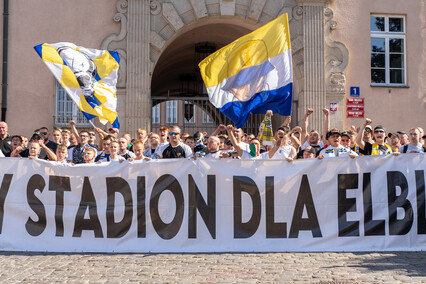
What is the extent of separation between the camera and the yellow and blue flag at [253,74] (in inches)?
378

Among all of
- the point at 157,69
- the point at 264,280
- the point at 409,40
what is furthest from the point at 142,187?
the point at 157,69

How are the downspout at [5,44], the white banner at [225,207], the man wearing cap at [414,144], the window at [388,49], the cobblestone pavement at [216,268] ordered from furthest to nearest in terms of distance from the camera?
the window at [388,49], the downspout at [5,44], the man wearing cap at [414,144], the white banner at [225,207], the cobblestone pavement at [216,268]

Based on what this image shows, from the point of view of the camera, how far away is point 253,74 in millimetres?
9789

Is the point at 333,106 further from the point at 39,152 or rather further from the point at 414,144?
the point at 39,152

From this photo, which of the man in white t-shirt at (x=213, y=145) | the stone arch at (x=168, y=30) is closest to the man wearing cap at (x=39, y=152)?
the man in white t-shirt at (x=213, y=145)

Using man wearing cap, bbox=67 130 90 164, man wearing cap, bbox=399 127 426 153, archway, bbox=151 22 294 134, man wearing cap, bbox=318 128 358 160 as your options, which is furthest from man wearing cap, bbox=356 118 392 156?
archway, bbox=151 22 294 134

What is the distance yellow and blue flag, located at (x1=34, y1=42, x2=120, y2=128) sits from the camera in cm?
1080

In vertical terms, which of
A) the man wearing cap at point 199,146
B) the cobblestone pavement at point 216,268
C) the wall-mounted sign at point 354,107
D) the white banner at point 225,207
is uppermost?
the wall-mounted sign at point 354,107

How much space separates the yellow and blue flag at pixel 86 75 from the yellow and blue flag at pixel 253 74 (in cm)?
234

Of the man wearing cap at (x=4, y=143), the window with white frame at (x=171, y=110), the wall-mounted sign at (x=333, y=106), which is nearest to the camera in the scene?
the man wearing cap at (x=4, y=143)

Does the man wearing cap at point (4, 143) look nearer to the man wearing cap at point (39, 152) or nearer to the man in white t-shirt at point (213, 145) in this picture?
the man wearing cap at point (39, 152)

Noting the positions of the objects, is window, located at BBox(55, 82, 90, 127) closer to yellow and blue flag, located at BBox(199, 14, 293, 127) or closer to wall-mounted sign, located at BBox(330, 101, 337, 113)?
wall-mounted sign, located at BBox(330, 101, 337, 113)

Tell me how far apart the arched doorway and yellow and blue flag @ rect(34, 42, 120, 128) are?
14.9 ft

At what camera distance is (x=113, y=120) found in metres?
11.3
